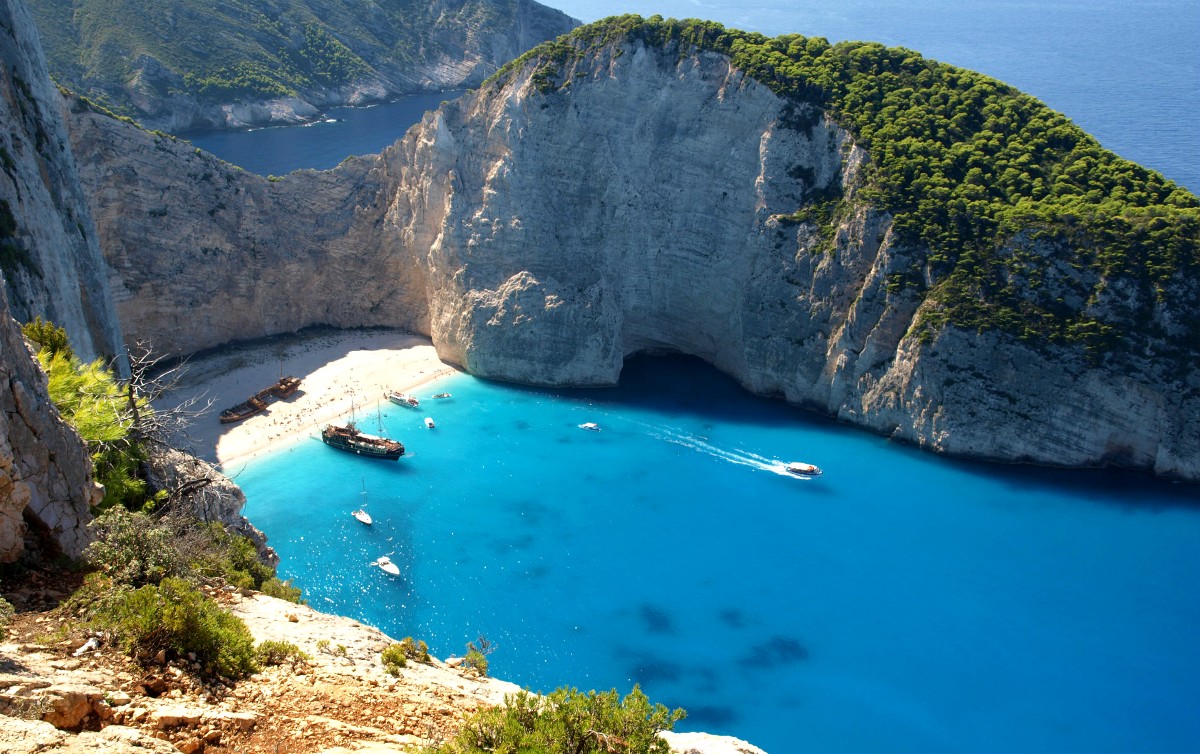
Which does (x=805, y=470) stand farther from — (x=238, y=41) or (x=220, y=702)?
(x=238, y=41)

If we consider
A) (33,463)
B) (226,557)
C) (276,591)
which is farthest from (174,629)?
(276,591)

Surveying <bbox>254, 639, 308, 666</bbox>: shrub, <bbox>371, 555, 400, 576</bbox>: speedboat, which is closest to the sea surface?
<bbox>371, 555, 400, 576</bbox>: speedboat

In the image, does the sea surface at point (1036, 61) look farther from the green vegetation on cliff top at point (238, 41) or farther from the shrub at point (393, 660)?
the shrub at point (393, 660)

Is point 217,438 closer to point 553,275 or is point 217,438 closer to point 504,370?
point 504,370

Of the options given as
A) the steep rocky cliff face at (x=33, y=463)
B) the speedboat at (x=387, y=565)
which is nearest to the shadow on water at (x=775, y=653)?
the speedboat at (x=387, y=565)

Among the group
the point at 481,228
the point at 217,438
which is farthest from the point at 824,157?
the point at 217,438
